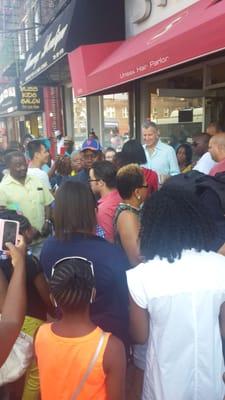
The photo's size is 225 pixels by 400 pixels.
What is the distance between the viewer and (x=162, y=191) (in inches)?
71.7

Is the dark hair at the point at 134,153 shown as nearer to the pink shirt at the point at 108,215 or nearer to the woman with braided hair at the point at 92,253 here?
the pink shirt at the point at 108,215

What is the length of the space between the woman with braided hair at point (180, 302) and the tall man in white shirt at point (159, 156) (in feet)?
9.97

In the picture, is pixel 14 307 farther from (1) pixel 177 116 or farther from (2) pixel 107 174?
(1) pixel 177 116

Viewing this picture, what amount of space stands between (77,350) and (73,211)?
77 centimetres

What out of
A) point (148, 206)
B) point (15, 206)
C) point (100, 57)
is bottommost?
point (15, 206)

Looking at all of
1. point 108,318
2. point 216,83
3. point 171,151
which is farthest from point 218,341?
point 216,83

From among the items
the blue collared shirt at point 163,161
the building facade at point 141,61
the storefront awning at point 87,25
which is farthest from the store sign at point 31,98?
the blue collared shirt at point 163,161

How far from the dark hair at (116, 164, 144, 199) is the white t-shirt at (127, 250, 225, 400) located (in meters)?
0.99

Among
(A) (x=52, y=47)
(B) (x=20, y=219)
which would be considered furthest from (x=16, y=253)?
(A) (x=52, y=47)

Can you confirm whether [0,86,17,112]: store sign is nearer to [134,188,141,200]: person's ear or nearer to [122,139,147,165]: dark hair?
[122,139,147,165]: dark hair

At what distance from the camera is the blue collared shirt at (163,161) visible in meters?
4.74

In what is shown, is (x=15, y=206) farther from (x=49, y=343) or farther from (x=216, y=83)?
(x=216, y=83)

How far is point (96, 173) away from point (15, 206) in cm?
102

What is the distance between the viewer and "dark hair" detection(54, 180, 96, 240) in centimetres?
200
